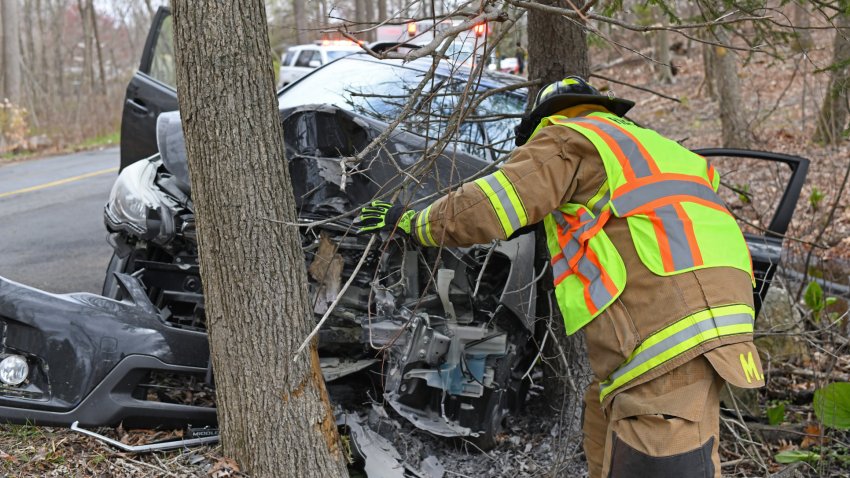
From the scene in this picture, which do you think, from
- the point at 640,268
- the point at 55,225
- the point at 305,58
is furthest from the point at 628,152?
the point at 305,58

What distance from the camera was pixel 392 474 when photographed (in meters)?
Answer: 3.35

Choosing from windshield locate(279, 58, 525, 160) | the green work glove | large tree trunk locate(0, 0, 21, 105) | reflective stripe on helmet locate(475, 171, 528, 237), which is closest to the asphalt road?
windshield locate(279, 58, 525, 160)

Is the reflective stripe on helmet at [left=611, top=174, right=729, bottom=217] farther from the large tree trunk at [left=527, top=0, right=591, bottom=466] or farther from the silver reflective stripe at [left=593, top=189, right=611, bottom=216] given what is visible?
the large tree trunk at [left=527, top=0, right=591, bottom=466]

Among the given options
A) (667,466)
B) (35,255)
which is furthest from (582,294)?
(35,255)

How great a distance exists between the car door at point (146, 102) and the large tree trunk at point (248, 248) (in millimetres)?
3081

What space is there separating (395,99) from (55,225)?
468 centimetres

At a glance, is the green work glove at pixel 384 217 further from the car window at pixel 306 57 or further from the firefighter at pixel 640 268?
the car window at pixel 306 57

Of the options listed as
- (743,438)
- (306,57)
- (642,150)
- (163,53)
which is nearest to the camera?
(642,150)

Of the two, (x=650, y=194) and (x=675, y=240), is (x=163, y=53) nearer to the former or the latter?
(x=650, y=194)

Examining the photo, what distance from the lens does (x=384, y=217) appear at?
2.90 metres

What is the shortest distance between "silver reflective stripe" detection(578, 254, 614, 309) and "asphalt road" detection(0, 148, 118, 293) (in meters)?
4.12

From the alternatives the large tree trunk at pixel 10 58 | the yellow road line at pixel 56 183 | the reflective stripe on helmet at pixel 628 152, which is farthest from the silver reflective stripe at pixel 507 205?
the large tree trunk at pixel 10 58

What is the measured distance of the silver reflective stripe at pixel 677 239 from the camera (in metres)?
2.49

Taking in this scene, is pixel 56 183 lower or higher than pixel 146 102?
lower
